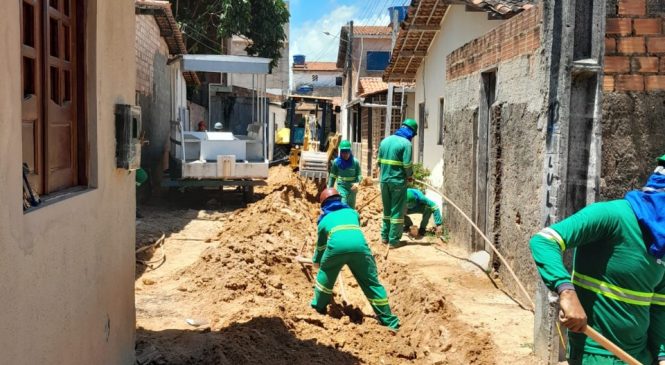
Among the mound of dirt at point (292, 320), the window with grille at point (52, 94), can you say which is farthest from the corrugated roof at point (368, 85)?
the window with grille at point (52, 94)

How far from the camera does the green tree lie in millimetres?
24578

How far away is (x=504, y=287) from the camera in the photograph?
25.7 ft

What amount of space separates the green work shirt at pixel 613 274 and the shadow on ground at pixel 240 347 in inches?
113

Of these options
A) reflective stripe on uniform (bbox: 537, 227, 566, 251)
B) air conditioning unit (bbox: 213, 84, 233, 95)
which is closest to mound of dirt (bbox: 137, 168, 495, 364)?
reflective stripe on uniform (bbox: 537, 227, 566, 251)

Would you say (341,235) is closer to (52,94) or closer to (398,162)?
(52,94)

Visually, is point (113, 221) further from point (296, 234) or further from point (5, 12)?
point (296, 234)

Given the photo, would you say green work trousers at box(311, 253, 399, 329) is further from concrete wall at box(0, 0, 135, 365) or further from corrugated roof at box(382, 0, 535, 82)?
corrugated roof at box(382, 0, 535, 82)

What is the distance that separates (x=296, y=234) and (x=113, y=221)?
24.1ft

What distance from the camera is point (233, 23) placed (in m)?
24.6

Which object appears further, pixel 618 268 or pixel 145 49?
pixel 145 49

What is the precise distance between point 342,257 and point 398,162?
13.2 ft

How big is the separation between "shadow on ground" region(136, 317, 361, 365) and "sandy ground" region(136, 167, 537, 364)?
11 millimetres

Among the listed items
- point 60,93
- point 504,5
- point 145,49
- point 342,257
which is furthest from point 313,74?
point 60,93

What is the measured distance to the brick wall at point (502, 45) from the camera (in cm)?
671
